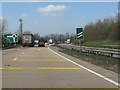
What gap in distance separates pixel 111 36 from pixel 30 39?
2376cm

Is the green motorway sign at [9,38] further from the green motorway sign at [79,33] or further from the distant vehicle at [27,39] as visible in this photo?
the green motorway sign at [79,33]

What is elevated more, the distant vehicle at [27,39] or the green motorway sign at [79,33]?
the green motorway sign at [79,33]

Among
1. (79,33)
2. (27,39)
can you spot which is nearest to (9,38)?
(27,39)

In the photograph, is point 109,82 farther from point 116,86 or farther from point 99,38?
point 99,38

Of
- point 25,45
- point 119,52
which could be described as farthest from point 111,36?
point 119,52

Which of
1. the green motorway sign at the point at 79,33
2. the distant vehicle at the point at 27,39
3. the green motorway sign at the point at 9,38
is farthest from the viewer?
the green motorway sign at the point at 9,38

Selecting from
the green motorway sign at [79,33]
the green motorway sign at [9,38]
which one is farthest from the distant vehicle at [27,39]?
the green motorway sign at [79,33]

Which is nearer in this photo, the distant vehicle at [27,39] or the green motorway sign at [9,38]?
the distant vehicle at [27,39]

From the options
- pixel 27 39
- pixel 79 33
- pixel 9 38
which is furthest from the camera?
pixel 9 38

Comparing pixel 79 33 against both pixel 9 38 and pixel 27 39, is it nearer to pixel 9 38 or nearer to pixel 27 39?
pixel 27 39

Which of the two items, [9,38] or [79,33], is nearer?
[79,33]

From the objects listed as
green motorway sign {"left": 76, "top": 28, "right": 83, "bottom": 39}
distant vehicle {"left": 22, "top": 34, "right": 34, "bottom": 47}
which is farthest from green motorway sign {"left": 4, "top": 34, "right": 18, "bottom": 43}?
green motorway sign {"left": 76, "top": 28, "right": 83, "bottom": 39}

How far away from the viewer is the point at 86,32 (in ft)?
436

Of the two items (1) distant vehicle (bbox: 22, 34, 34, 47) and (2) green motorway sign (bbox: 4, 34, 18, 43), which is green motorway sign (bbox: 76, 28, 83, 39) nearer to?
(1) distant vehicle (bbox: 22, 34, 34, 47)
